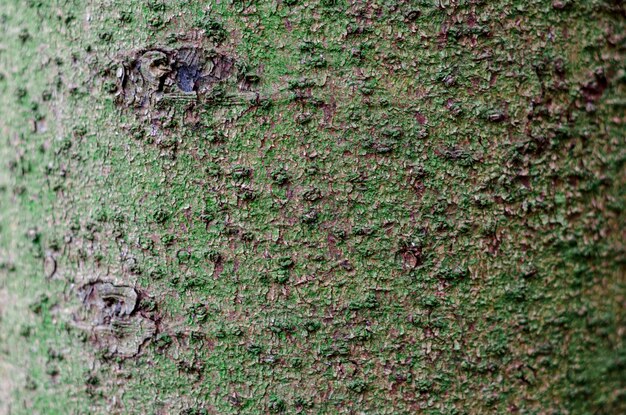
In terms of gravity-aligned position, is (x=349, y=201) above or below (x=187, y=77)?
below

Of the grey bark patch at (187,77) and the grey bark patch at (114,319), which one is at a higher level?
the grey bark patch at (187,77)

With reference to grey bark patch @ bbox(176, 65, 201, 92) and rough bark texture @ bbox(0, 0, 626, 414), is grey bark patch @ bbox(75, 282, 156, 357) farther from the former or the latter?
grey bark patch @ bbox(176, 65, 201, 92)

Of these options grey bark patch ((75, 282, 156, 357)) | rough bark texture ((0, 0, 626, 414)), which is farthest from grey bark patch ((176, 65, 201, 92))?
grey bark patch ((75, 282, 156, 357))

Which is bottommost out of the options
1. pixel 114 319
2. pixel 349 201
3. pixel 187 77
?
pixel 114 319

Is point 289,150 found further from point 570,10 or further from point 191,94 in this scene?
Answer: point 570,10

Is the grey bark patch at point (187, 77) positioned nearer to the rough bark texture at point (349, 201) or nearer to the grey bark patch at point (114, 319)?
the rough bark texture at point (349, 201)

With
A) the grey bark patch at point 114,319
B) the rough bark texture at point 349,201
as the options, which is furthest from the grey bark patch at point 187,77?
the grey bark patch at point 114,319

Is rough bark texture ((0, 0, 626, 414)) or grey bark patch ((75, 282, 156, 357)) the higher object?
rough bark texture ((0, 0, 626, 414))
